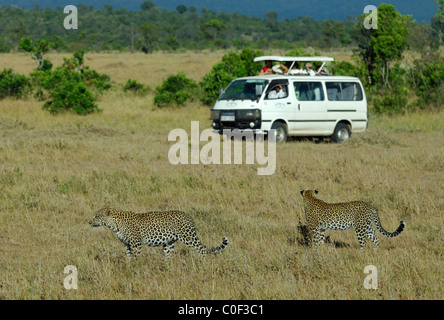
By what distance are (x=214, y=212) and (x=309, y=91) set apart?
898 cm

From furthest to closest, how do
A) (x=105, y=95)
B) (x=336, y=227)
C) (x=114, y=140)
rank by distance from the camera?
(x=105, y=95)
(x=114, y=140)
(x=336, y=227)

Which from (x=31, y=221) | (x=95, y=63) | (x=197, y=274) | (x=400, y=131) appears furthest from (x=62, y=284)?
(x=95, y=63)

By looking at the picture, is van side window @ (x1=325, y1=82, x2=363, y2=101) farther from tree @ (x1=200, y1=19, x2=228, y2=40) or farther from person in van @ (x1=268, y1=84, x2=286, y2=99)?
tree @ (x1=200, y1=19, x2=228, y2=40)

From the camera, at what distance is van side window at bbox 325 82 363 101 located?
55.2 ft

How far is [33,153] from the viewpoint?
13008mm

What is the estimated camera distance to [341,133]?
17078 mm

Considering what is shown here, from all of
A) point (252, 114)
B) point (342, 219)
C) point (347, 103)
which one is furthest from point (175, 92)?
point (342, 219)

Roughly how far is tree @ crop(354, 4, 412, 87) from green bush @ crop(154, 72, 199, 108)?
6579mm

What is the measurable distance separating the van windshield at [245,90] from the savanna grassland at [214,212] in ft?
5.22

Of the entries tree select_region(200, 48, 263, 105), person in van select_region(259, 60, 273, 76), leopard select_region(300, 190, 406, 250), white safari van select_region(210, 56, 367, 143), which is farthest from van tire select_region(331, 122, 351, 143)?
leopard select_region(300, 190, 406, 250)

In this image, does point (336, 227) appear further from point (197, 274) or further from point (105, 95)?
point (105, 95)

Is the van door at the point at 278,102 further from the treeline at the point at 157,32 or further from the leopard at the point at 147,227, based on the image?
the treeline at the point at 157,32

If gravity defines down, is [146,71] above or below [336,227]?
above

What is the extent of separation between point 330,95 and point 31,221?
34.9ft
